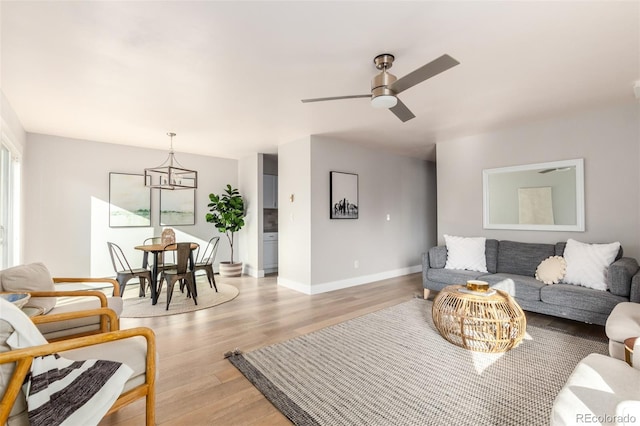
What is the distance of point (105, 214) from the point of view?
5.00 metres

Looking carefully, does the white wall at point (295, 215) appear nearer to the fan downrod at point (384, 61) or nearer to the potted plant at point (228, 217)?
the potted plant at point (228, 217)

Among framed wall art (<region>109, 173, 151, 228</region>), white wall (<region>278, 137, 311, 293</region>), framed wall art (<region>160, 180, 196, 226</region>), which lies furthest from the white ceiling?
framed wall art (<region>160, 180, 196, 226</region>)

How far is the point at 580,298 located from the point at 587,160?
1768 mm

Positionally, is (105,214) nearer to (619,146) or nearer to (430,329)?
(430,329)

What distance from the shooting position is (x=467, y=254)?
4098 millimetres

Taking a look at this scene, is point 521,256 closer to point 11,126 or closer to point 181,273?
point 181,273

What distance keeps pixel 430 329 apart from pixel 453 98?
244 centimetres

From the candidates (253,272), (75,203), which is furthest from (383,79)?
(75,203)

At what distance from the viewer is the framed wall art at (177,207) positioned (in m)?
5.57

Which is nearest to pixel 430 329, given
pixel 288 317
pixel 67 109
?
pixel 288 317

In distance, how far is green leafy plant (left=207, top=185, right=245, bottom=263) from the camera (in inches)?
227

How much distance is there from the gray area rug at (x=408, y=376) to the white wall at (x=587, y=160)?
143 centimetres

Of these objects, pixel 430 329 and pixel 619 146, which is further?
pixel 619 146

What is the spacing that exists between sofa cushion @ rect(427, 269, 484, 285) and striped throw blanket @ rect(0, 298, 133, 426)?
3610mm
